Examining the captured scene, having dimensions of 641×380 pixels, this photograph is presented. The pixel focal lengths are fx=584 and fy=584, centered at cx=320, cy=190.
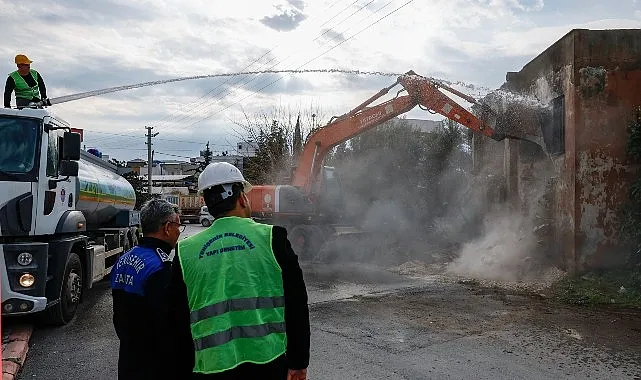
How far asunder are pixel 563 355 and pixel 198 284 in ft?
16.9

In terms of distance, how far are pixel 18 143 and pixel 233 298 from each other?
20.0 feet

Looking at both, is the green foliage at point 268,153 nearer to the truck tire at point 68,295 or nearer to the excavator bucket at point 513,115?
the excavator bucket at point 513,115

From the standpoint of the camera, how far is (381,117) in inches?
603

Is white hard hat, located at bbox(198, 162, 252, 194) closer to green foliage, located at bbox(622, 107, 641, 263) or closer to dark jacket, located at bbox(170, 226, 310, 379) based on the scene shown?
dark jacket, located at bbox(170, 226, 310, 379)

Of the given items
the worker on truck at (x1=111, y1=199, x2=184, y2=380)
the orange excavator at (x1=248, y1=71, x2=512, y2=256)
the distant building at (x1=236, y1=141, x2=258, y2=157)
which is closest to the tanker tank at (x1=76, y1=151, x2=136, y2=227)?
the orange excavator at (x1=248, y1=71, x2=512, y2=256)

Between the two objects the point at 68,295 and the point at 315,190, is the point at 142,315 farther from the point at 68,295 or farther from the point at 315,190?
the point at 315,190

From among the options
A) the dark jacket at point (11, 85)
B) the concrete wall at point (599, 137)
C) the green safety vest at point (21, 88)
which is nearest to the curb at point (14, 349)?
the dark jacket at point (11, 85)

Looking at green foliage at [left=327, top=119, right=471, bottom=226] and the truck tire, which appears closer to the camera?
the truck tire

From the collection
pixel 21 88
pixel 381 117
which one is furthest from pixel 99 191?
pixel 381 117

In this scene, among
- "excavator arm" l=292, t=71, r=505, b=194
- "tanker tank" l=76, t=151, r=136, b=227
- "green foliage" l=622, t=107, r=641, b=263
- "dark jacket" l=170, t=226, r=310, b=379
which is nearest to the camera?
"dark jacket" l=170, t=226, r=310, b=379

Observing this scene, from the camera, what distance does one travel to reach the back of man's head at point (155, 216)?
3.45 meters

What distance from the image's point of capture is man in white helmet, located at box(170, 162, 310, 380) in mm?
2686

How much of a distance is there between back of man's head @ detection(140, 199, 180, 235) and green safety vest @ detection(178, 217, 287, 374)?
72 cm

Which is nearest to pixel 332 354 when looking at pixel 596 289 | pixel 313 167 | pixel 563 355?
pixel 563 355
